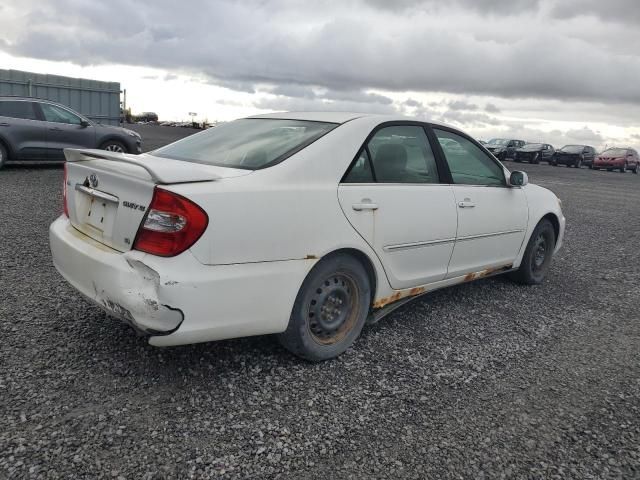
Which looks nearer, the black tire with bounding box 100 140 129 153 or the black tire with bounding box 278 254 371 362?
the black tire with bounding box 278 254 371 362

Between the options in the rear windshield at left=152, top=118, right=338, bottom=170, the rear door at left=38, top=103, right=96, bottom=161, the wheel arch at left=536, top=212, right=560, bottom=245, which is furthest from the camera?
the rear door at left=38, top=103, right=96, bottom=161

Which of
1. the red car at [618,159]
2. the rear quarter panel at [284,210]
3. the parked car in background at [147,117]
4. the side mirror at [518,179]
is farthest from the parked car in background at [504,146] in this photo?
the parked car in background at [147,117]

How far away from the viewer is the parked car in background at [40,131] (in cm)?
1091

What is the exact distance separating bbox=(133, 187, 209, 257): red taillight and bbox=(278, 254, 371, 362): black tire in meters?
0.74

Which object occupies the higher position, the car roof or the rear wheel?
the car roof

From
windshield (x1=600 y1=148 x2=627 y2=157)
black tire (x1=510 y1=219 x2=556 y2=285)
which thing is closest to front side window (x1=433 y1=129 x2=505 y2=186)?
black tire (x1=510 y1=219 x2=556 y2=285)

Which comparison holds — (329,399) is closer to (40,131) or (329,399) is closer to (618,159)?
(40,131)

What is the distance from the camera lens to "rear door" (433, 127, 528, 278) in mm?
4172

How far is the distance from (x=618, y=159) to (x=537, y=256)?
105 feet

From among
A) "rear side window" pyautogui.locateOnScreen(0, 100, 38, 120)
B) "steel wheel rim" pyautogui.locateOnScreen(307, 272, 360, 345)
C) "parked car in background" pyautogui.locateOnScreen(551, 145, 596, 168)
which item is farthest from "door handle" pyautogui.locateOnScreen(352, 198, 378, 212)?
"parked car in background" pyautogui.locateOnScreen(551, 145, 596, 168)

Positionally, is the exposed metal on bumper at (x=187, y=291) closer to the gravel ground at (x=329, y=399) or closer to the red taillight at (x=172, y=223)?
the red taillight at (x=172, y=223)

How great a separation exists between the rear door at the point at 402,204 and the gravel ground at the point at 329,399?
1.78 feet

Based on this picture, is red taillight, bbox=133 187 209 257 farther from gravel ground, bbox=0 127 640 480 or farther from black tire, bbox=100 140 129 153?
black tire, bbox=100 140 129 153

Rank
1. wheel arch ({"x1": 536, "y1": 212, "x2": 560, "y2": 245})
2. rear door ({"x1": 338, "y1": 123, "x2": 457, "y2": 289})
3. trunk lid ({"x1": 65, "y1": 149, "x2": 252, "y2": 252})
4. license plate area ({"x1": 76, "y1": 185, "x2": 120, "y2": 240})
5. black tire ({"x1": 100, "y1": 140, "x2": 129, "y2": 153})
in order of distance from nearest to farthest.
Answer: trunk lid ({"x1": 65, "y1": 149, "x2": 252, "y2": 252}), license plate area ({"x1": 76, "y1": 185, "x2": 120, "y2": 240}), rear door ({"x1": 338, "y1": 123, "x2": 457, "y2": 289}), wheel arch ({"x1": 536, "y1": 212, "x2": 560, "y2": 245}), black tire ({"x1": 100, "y1": 140, "x2": 129, "y2": 153})
